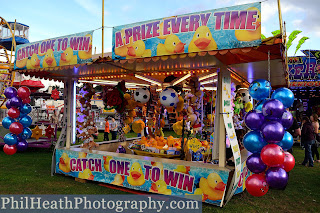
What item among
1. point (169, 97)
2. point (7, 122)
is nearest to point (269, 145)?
point (169, 97)

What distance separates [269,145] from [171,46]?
7.32ft

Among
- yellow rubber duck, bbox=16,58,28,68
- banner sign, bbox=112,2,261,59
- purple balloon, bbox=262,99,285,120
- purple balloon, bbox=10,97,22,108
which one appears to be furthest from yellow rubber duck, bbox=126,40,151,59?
purple balloon, bbox=10,97,22,108

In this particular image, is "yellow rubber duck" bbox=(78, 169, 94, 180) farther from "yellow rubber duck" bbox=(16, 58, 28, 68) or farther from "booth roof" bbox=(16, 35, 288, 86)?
"yellow rubber duck" bbox=(16, 58, 28, 68)

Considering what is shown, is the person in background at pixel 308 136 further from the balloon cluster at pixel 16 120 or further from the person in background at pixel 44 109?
the person in background at pixel 44 109

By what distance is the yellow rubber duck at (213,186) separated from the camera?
15.5 ft

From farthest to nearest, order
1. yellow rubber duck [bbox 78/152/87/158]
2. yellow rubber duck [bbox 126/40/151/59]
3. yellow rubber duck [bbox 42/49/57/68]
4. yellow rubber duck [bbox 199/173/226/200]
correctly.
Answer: yellow rubber duck [bbox 78/152/87/158] < yellow rubber duck [bbox 42/49/57/68] < yellow rubber duck [bbox 199/173/226/200] < yellow rubber duck [bbox 126/40/151/59]

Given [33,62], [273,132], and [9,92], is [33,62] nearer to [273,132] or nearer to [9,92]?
[9,92]

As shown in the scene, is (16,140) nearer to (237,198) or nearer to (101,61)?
(101,61)

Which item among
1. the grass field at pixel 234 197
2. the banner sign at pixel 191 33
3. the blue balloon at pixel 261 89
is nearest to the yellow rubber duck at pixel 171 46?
the banner sign at pixel 191 33

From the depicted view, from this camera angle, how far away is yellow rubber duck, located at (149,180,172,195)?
5.25m

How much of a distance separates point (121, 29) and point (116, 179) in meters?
3.39

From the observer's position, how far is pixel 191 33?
4.19m

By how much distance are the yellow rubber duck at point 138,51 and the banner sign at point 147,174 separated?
2.31 meters

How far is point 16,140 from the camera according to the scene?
6648 millimetres
